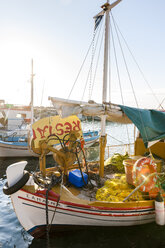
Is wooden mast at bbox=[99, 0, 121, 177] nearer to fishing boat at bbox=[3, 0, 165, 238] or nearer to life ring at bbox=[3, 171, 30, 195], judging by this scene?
fishing boat at bbox=[3, 0, 165, 238]

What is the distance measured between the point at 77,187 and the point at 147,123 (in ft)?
14.9

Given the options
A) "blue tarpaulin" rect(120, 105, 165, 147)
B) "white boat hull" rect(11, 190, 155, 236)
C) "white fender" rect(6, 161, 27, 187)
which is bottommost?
"white boat hull" rect(11, 190, 155, 236)

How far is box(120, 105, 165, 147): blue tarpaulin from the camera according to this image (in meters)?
7.82

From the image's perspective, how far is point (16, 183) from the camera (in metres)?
5.84

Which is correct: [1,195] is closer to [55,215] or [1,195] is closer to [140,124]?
[55,215]

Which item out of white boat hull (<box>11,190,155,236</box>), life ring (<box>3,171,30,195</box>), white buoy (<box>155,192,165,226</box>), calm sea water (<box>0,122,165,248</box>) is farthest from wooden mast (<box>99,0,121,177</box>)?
life ring (<box>3,171,30,195</box>)

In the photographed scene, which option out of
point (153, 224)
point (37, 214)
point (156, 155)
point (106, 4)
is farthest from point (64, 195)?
point (106, 4)

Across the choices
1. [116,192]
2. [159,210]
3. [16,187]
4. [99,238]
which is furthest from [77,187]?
[159,210]

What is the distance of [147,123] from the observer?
8023 mm

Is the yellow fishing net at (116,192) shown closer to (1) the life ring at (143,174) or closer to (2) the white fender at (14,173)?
(1) the life ring at (143,174)

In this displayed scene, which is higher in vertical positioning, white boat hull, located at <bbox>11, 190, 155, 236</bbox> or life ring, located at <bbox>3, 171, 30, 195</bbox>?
life ring, located at <bbox>3, 171, 30, 195</bbox>

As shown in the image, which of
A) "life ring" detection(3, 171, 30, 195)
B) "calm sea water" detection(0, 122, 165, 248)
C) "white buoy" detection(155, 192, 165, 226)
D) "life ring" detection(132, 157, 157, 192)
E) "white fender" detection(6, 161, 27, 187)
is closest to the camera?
"life ring" detection(3, 171, 30, 195)

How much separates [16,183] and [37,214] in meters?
1.54

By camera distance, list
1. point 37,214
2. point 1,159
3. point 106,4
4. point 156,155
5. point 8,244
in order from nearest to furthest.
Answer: point 37,214, point 8,244, point 106,4, point 156,155, point 1,159
